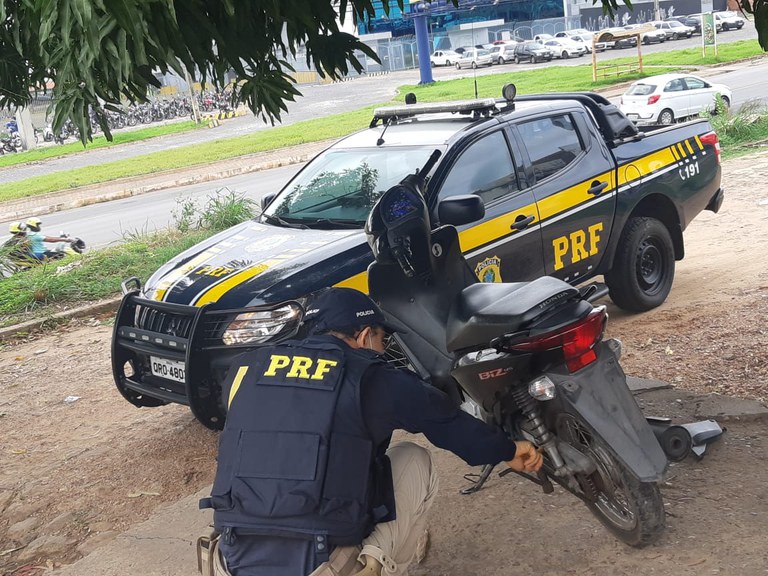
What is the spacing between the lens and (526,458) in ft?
9.80

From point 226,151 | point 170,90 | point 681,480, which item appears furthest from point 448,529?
point 170,90

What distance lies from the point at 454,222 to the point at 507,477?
1.38m

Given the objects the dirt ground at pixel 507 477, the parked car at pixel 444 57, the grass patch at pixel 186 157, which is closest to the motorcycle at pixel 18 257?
the dirt ground at pixel 507 477

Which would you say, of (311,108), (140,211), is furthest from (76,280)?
(311,108)

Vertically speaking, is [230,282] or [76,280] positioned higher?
[230,282]

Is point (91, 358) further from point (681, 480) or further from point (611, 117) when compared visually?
point (681, 480)

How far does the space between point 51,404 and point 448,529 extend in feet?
12.6

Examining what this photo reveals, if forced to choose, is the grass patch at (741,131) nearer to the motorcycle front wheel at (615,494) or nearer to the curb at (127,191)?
the curb at (127,191)

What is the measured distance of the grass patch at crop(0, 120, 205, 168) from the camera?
34.4m

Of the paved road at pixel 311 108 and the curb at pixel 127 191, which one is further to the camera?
the paved road at pixel 311 108

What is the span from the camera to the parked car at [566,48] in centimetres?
5106

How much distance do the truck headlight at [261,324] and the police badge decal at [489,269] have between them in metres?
1.34

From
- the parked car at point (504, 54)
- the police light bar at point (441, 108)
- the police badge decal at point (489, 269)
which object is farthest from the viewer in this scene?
the parked car at point (504, 54)

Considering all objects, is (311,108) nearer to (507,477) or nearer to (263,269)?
(263,269)
